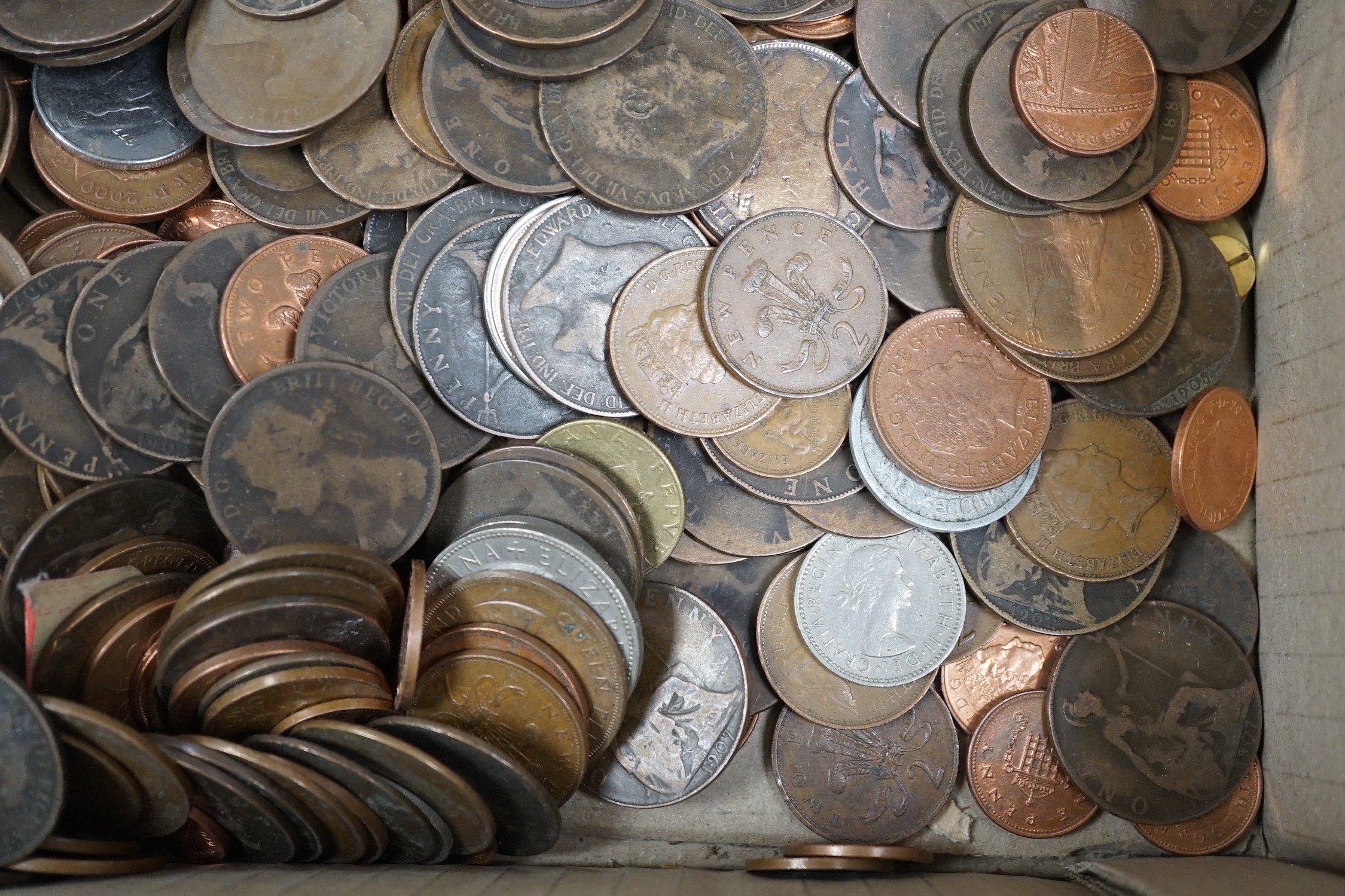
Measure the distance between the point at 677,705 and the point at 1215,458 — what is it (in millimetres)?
1894

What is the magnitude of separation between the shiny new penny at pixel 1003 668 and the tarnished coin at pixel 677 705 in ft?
2.44

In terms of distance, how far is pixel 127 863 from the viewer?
2.55 meters

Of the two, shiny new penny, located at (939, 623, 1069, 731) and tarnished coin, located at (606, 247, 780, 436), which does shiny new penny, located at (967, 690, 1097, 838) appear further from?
tarnished coin, located at (606, 247, 780, 436)

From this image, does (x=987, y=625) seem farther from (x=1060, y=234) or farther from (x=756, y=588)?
(x=1060, y=234)

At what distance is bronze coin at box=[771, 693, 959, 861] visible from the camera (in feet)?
11.0

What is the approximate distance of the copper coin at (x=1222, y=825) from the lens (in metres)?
3.35

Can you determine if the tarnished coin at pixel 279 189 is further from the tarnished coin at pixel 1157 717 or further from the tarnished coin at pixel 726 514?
the tarnished coin at pixel 1157 717

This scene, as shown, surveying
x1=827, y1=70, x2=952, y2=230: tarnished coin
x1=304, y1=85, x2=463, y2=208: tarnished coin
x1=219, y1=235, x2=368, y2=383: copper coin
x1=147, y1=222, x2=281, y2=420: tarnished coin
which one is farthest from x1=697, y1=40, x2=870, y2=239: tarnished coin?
x1=147, y1=222, x2=281, y2=420: tarnished coin

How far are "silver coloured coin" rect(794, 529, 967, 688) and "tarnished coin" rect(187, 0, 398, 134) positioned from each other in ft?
6.66

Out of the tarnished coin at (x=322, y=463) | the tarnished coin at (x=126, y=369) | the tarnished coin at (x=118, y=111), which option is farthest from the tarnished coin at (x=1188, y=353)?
A: the tarnished coin at (x=118, y=111)

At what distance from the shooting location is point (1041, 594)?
340 centimetres

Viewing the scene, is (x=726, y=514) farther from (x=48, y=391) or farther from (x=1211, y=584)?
(x=48, y=391)

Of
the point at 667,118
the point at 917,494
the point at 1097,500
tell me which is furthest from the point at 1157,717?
the point at 667,118

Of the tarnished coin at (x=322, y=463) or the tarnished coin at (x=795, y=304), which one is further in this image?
the tarnished coin at (x=795, y=304)
